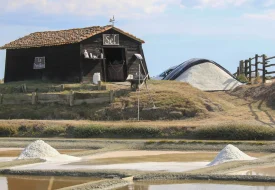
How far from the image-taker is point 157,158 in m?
21.5

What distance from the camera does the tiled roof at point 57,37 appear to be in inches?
1599

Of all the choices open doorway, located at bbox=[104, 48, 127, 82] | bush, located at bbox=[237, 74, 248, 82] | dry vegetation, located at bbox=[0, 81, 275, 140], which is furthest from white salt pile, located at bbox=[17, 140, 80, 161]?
bush, located at bbox=[237, 74, 248, 82]

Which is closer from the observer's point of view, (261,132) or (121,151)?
(121,151)

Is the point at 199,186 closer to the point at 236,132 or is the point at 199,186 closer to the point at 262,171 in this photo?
the point at 262,171

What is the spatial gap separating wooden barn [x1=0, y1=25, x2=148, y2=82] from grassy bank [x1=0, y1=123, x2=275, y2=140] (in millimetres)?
9648

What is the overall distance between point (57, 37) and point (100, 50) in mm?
3830

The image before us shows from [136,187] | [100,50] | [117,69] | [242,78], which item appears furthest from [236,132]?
[242,78]

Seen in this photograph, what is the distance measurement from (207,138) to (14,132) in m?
10.7

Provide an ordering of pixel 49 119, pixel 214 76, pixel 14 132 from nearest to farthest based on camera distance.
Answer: pixel 14 132 → pixel 49 119 → pixel 214 76

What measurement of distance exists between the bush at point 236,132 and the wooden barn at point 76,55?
14.1m

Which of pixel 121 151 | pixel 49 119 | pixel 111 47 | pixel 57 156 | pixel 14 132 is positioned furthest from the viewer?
pixel 111 47

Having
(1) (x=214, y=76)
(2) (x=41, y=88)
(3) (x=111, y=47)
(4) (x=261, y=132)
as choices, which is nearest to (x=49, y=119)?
(2) (x=41, y=88)

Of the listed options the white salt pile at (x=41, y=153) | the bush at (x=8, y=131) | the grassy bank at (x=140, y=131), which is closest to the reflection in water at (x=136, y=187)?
the white salt pile at (x=41, y=153)

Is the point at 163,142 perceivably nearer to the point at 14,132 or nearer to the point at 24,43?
the point at 14,132
